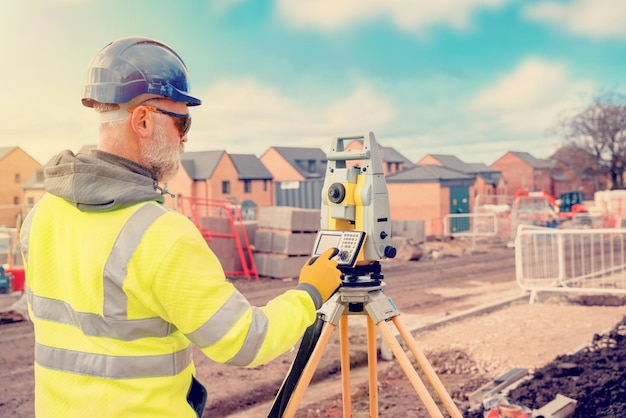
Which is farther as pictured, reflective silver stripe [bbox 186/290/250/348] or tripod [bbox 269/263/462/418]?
tripod [bbox 269/263/462/418]

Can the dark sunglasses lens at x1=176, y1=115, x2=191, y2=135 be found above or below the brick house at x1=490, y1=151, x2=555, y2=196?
below

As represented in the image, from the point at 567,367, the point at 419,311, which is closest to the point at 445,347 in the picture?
the point at 567,367

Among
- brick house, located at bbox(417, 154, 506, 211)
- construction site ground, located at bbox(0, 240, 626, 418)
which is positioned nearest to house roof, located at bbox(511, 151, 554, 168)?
brick house, located at bbox(417, 154, 506, 211)

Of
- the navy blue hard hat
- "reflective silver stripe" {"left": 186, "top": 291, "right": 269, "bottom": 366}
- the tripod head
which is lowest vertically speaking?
"reflective silver stripe" {"left": 186, "top": 291, "right": 269, "bottom": 366}

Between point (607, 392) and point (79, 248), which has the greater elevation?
point (79, 248)

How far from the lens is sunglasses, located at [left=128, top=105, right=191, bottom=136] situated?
6.88 feet

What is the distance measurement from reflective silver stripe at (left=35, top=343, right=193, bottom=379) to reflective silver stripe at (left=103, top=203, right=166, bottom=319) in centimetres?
14

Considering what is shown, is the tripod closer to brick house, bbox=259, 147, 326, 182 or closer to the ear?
the ear

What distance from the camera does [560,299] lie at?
9789mm

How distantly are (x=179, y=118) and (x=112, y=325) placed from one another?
2.43 feet

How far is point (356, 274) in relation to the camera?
10.9 feet

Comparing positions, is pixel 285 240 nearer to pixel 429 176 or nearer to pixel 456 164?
pixel 429 176

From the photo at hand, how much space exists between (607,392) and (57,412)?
4.30m

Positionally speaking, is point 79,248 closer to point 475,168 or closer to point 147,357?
point 147,357
